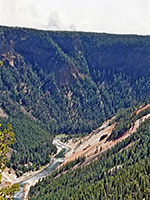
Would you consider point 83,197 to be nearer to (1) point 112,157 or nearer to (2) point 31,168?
(1) point 112,157

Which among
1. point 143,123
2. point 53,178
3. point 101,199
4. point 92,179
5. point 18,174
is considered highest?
point 143,123

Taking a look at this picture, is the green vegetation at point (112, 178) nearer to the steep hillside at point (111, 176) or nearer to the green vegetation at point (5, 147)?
the steep hillside at point (111, 176)

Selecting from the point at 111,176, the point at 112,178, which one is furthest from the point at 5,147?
the point at 111,176

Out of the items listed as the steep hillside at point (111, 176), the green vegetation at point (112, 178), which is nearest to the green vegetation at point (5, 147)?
the steep hillside at point (111, 176)

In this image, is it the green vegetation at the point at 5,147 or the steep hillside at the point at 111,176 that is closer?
the green vegetation at the point at 5,147

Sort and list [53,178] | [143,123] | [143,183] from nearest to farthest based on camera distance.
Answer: [143,183], [53,178], [143,123]

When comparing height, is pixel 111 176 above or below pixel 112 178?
above

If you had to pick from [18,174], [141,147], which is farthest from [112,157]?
[18,174]

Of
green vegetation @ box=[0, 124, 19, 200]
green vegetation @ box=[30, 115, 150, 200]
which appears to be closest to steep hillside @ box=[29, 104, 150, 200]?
green vegetation @ box=[30, 115, 150, 200]

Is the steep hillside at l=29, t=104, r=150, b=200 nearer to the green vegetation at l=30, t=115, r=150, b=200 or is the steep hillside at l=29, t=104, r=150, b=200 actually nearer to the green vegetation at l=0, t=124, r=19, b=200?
the green vegetation at l=30, t=115, r=150, b=200

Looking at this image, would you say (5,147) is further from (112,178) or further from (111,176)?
(111,176)

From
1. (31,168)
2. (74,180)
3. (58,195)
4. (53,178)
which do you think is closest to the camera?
(58,195)
